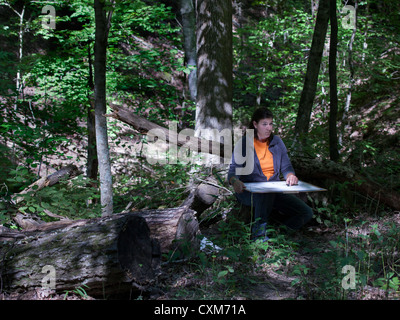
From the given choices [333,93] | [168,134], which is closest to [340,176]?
[333,93]

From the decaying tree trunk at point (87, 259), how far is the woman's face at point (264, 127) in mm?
1932

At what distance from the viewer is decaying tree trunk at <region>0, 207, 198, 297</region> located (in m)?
2.75

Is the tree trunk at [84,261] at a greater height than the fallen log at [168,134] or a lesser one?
lesser

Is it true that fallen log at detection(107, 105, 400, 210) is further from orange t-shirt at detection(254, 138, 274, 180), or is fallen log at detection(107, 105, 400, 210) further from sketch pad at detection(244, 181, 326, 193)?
sketch pad at detection(244, 181, 326, 193)

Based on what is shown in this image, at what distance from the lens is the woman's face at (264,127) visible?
4.16 m

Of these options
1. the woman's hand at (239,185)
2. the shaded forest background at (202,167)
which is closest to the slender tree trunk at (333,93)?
the shaded forest background at (202,167)

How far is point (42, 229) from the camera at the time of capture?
12.1ft

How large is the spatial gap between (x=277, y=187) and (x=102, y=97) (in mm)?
3002

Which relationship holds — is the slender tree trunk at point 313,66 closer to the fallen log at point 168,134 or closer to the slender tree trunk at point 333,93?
the slender tree trunk at point 333,93

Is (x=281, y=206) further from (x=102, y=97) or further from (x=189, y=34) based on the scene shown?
(x=189, y=34)

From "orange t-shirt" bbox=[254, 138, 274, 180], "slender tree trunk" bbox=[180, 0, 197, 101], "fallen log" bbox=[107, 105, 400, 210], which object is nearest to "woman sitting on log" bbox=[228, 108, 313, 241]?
"orange t-shirt" bbox=[254, 138, 274, 180]

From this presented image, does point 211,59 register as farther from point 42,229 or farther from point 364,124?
point 364,124

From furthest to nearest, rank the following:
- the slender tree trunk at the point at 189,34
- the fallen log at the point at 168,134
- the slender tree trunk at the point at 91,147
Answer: the slender tree trunk at the point at 189,34 < the slender tree trunk at the point at 91,147 < the fallen log at the point at 168,134
